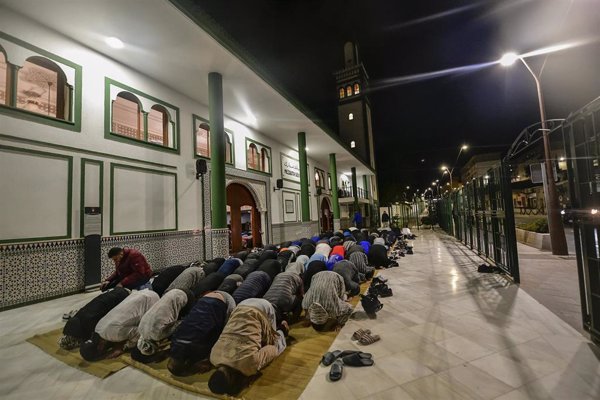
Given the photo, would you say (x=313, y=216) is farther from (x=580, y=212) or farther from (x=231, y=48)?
(x=580, y=212)

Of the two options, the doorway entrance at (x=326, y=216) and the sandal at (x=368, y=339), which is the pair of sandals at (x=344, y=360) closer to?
the sandal at (x=368, y=339)

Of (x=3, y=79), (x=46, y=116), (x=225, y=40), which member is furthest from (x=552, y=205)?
(x=3, y=79)

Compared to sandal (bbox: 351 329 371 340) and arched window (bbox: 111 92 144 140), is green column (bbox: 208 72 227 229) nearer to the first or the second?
arched window (bbox: 111 92 144 140)

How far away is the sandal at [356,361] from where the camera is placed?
2.53 metres

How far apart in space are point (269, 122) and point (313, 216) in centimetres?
805

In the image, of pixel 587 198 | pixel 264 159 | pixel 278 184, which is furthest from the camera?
pixel 278 184

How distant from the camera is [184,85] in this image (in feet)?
26.9

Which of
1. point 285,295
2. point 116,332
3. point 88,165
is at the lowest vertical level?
point 116,332

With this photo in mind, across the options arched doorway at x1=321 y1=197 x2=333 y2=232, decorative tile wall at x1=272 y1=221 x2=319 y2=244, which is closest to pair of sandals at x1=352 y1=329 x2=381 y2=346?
decorative tile wall at x1=272 y1=221 x2=319 y2=244

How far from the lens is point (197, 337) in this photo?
2547 millimetres

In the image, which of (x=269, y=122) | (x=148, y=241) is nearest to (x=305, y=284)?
(x=148, y=241)

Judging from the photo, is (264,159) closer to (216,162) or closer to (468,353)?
(216,162)

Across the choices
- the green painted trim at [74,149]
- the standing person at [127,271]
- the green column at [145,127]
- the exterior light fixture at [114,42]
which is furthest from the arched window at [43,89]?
the standing person at [127,271]

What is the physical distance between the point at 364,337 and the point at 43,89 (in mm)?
7810
